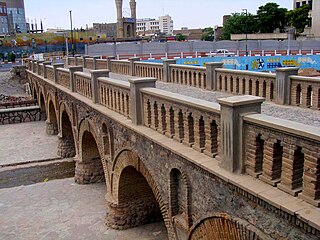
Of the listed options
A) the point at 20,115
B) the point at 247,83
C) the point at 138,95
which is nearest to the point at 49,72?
the point at 20,115

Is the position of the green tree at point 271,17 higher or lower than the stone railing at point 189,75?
higher

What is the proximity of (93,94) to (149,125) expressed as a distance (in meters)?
4.57

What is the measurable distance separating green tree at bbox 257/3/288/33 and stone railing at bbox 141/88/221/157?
222 ft

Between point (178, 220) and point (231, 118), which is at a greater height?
point (231, 118)

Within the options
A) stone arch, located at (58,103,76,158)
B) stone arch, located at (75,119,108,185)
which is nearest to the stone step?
stone arch, located at (58,103,76,158)

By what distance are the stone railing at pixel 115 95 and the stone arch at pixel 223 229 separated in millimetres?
4092

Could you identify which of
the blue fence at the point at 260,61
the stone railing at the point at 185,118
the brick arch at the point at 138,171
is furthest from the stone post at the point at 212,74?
the blue fence at the point at 260,61

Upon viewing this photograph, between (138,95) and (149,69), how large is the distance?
938 centimetres

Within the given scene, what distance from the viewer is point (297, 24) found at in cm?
6606

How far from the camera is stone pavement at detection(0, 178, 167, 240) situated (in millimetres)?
12586

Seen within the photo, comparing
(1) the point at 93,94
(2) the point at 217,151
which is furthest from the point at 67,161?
(2) the point at 217,151

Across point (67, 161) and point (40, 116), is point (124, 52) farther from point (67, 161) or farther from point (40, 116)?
point (67, 161)

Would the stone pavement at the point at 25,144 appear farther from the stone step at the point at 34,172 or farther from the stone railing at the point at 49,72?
the stone railing at the point at 49,72

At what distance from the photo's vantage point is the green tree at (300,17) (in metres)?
65.0
